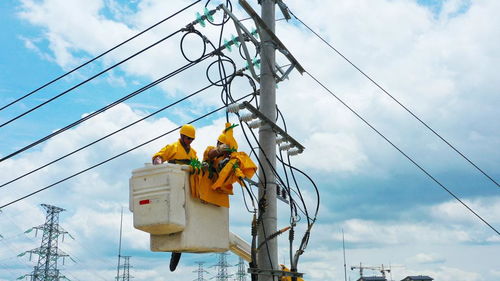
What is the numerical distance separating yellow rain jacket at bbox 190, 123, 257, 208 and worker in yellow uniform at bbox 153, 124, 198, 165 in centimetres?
42

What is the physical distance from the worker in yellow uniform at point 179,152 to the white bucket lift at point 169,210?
66cm

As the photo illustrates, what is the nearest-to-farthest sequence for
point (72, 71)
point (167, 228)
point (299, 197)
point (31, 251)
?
point (167, 228) → point (299, 197) → point (72, 71) → point (31, 251)

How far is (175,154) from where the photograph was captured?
6.82 m

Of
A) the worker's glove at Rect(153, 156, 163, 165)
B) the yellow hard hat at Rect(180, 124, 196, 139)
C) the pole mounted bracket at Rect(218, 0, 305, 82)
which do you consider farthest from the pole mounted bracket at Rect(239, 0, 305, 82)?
the worker's glove at Rect(153, 156, 163, 165)

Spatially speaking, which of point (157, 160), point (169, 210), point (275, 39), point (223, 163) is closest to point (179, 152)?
point (157, 160)

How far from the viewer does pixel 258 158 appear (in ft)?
23.7

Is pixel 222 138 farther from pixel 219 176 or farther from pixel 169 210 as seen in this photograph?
pixel 169 210

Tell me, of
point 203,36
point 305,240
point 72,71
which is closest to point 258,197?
point 305,240

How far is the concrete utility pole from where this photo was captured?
6859mm

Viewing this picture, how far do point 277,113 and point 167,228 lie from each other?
3.06m

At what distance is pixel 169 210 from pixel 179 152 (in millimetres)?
1286

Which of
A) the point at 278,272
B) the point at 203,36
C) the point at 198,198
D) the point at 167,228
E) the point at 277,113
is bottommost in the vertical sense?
the point at 278,272

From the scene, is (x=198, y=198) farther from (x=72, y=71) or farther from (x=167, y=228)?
(x=72, y=71)

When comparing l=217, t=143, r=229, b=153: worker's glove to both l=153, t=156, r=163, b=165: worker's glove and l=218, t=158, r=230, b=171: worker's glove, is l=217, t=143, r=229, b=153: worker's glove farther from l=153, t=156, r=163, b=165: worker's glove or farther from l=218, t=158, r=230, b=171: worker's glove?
l=153, t=156, r=163, b=165: worker's glove
